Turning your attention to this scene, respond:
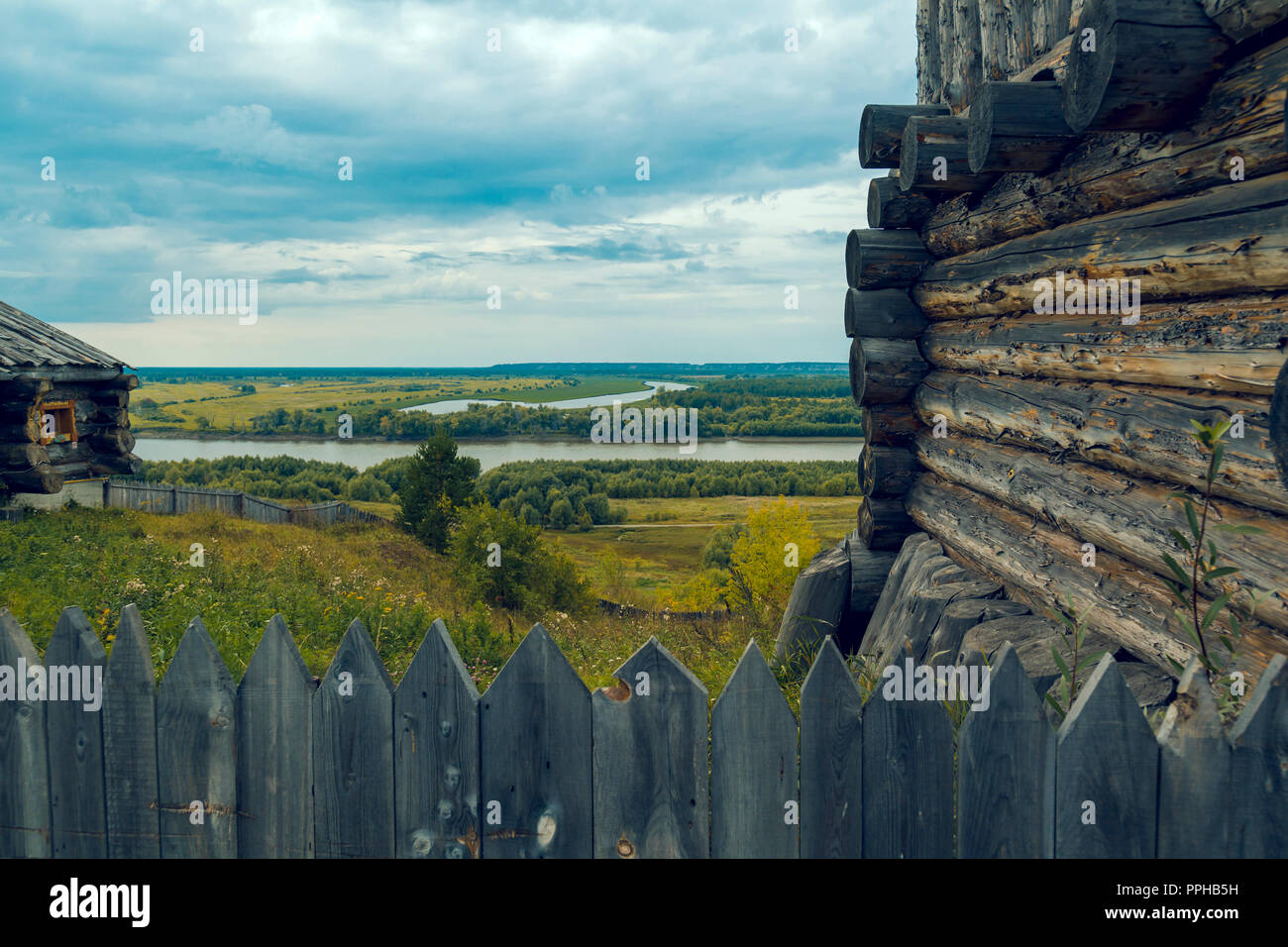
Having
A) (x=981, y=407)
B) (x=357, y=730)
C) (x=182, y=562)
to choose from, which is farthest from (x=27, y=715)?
(x=182, y=562)

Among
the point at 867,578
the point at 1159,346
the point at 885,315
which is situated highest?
the point at 885,315

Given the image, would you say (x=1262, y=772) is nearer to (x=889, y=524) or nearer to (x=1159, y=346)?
(x=1159, y=346)

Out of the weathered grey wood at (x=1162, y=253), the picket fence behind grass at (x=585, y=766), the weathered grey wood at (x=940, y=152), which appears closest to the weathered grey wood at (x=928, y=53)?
the weathered grey wood at (x=940, y=152)

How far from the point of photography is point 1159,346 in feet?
11.3

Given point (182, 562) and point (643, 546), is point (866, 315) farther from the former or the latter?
point (643, 546)

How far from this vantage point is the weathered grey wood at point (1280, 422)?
7.74 ft

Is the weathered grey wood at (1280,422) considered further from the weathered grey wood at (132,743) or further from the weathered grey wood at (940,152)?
the weathered grey wood at (132,743)

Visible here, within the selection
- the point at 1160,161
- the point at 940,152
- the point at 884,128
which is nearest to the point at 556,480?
the point at 884,128

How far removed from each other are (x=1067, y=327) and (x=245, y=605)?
7736 mm

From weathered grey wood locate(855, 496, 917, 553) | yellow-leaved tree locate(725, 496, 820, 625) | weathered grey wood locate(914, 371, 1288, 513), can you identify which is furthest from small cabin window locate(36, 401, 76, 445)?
weathered grey wood locate(914, 371, 1288, 513)

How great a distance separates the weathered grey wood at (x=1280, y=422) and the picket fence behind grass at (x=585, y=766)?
40.2 inches

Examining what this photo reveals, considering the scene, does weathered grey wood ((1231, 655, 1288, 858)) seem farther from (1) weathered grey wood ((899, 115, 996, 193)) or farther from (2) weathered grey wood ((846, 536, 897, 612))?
(2) weathered grey wood ((846, 536, 897, 612))

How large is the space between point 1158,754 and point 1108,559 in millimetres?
2499

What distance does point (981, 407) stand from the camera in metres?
5.26
